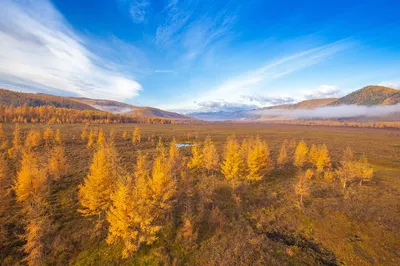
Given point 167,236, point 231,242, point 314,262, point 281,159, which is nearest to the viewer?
point 314,262

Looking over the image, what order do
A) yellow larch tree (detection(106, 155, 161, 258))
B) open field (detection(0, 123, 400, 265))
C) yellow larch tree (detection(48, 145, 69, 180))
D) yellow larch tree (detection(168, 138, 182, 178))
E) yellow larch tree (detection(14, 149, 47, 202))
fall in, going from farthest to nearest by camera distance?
yellow larch tree (detection(168, 138, 182, 178))
yellow larch tree (detection(48, 145, 69, 180))
yellow larch tree (detection(14, 149, 47, 202))
open field (detection(0, 123, 400, 265))
yellow larch tree (detection(106, 155, 161, 258))

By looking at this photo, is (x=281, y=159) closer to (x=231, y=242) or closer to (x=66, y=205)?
(x=231, y=242)

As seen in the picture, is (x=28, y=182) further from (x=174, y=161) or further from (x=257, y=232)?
(x=257, y=232)

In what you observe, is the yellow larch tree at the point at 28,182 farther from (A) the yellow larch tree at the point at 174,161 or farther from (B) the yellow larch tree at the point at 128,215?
(A) the yellow larch tree at the point at 174,161

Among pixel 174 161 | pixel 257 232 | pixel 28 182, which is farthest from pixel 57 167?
pixel 257 232

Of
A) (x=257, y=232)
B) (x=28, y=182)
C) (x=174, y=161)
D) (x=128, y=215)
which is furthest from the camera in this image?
(x=174, y=161)

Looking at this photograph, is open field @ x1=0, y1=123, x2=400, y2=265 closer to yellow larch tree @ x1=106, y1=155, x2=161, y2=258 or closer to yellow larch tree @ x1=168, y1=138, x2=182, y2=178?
yellow larch tree @ x1=106, y1=155, x2=161, y2=258

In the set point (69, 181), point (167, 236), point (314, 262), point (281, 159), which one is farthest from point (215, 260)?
point (281, 159)

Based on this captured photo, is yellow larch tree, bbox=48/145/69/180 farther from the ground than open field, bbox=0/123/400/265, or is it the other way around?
yellow larch tree, bbox=48/145/69/180

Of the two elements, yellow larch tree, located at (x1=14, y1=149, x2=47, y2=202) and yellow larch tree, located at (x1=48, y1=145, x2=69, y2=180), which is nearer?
yellow larch tree, located at (x1=14, y1=149, x2=47, y2=202)

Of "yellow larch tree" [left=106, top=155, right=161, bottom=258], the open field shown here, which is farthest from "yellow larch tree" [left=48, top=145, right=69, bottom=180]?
"yellow larch tree" [left=106, top=155, right=161, bottom=258]

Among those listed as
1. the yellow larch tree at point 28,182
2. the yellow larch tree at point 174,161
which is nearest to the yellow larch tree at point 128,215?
the yellow larch tree at point 28,182
